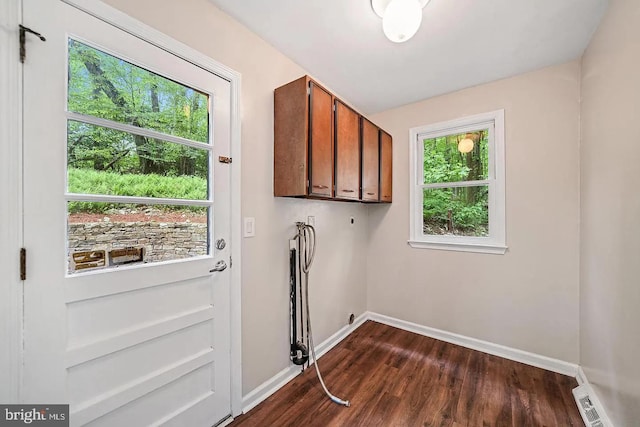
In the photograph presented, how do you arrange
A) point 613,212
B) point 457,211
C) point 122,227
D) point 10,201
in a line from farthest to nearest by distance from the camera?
point 457,211, point 613,212, point 122,227, point 10,201

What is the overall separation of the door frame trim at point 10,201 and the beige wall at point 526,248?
2956 mm

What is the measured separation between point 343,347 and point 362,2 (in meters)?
2.87

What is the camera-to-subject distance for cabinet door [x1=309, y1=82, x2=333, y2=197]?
68.8 inches

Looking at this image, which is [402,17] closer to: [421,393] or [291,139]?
[291,139]

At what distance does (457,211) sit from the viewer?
261cm

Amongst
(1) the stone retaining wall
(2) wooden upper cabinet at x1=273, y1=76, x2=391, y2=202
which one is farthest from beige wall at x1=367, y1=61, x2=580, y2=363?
(1) the stone retaining wall

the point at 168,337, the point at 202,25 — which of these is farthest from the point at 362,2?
the point at 168,337

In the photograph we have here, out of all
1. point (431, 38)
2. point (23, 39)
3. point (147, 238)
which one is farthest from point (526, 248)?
point (23, 39)

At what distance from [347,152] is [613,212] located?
1776 millimetres

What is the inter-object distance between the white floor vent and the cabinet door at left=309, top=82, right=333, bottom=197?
7.36 ft

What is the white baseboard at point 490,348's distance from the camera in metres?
2.02

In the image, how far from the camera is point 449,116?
2.57 metres

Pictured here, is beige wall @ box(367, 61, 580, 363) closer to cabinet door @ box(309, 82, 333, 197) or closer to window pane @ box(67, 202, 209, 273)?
cabinet door @ box(309, 82, 333, 197)

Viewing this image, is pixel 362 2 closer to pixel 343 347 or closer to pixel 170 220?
pixel 170 220
